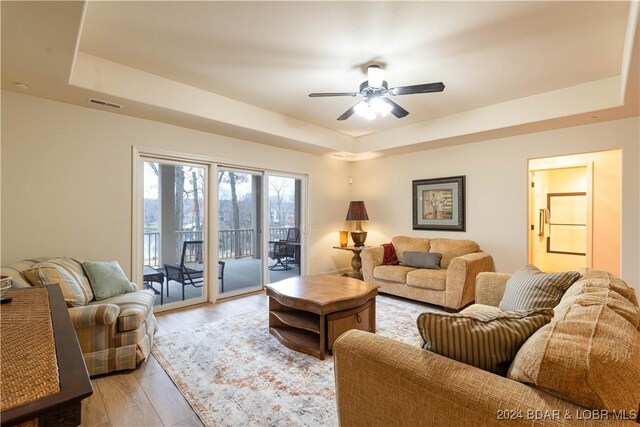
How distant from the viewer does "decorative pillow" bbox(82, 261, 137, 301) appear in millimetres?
2754

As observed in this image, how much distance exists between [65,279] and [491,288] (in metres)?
3.66

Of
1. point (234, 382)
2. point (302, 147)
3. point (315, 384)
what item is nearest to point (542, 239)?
point (302, 147)

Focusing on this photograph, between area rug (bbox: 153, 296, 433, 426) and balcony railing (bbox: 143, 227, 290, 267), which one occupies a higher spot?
balcony railing (bbox: 143, 227, 290, 267)

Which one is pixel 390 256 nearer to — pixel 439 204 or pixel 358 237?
pixel 358 237

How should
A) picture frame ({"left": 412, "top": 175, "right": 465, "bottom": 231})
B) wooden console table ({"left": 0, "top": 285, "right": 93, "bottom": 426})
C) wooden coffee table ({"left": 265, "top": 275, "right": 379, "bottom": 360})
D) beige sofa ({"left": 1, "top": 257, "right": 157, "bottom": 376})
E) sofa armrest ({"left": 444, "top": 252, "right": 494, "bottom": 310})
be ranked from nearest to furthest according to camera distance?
1. wooden console table ({"left": 0, "top": 285, "right": 93, "bottom": 426})
2. beige sofa ({"left": 1, "top": 257, "right": 157, "bottom": 376})
3. wooden coffee table ({"left": 265, "top": 275, "right": 379, "bottom": 360})
4. sofa armrest ({"left": 444, "top": 252, "right": 494, "bottom": 310})
5. picture frame ({"left": 412, "top": 175, "right": 465, "bottom": 231})

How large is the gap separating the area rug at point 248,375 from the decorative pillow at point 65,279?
2.55 feet

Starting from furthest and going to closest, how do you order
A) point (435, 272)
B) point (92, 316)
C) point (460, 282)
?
point (435, 272)
point (460, 282)
point (92, 316)

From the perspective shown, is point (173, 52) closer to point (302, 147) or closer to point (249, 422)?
point (302, 147)

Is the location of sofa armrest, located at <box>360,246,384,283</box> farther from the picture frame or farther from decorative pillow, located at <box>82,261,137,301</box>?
decorative pillow, located at <box>82,261,137,301</box>

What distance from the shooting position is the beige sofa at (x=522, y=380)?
2.68 feet

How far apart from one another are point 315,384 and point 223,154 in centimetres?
330

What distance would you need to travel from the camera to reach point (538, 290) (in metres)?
1.98

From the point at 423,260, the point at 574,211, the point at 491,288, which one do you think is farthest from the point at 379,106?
the point at 574,211

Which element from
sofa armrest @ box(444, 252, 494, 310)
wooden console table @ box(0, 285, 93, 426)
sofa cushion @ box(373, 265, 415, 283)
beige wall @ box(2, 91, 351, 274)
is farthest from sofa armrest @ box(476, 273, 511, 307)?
beige wall @ box(2, 91, 351, 274)
